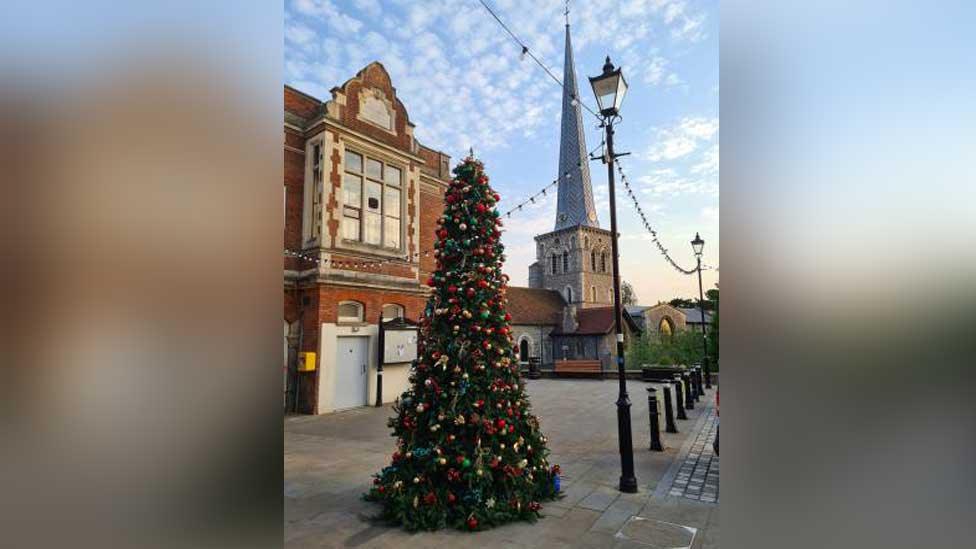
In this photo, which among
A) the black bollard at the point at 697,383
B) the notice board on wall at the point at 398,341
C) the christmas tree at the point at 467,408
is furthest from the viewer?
the black bollard at the point at 697,383

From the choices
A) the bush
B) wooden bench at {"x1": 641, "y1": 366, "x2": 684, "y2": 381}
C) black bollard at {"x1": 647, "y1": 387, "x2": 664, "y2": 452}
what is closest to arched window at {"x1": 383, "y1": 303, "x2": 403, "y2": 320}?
black bollard at {"x1": 647, "y1": 387, "x2": 664, "y2": 452}

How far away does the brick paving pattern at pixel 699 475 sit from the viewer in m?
5.96

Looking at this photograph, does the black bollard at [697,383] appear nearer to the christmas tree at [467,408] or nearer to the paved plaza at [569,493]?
the paved plaza at [569,493]

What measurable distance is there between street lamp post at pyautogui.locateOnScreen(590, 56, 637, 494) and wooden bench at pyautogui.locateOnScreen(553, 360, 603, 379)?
15404mm

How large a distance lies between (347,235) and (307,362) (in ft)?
11.9

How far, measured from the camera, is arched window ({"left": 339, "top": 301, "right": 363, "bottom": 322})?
13336 millimetres

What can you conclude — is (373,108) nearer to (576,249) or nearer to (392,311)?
(392,311)

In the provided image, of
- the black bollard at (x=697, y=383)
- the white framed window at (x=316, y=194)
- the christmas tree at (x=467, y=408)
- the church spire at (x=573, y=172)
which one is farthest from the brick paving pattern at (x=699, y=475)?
the church spire at (x=573, y=172)

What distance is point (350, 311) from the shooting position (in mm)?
13680

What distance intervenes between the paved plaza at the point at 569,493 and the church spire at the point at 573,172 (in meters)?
35.7

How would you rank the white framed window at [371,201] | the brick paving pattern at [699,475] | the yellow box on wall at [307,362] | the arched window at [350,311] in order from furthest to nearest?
the white framed window at [371,201] → the arched window at [350,311] → the yellow box on wall at [307,362] → the brick paving pattern at [699,475]
